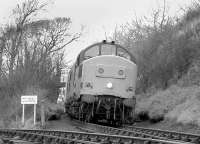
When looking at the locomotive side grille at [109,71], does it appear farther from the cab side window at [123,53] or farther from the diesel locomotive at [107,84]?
the cab side window at [123,53]

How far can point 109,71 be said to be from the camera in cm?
1923

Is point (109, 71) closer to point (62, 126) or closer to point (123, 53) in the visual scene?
point (123, 53)

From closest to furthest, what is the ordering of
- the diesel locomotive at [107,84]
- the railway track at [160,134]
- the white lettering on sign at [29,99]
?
1. the railway track at [160,134]
2. the diesel locomotive at [107,84]
3. the white lettering on sign at [29,99]

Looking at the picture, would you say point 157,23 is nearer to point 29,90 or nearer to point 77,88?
point 29,90

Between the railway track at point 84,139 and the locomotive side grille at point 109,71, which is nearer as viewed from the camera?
the railway track at point 84,139

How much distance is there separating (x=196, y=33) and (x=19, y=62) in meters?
12.7

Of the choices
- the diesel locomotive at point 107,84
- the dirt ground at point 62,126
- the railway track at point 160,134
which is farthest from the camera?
the dirt ground at point 62,126

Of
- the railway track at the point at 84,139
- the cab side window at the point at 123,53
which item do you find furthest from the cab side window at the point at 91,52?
the railway track at the point at 84,139

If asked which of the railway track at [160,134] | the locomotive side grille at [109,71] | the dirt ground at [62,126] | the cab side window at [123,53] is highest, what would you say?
the cab side window at [123,53]

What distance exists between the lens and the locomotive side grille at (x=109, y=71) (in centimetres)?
1925

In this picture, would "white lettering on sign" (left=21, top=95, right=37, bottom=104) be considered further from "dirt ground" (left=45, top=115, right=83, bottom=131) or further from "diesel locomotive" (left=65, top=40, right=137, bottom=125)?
"diesel locomotive" (left=65, top=40, right=137, bottom=125)

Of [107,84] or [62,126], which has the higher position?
[107,84]

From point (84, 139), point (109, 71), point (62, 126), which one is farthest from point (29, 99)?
point (84, 139)

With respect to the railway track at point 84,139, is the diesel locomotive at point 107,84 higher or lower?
higher
